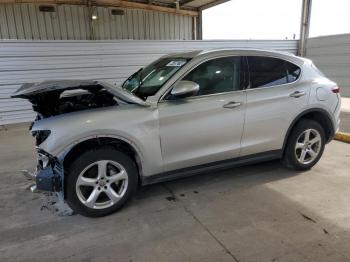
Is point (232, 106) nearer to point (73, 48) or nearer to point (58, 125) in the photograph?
point (58, 125)

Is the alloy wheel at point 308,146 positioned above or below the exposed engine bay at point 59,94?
below

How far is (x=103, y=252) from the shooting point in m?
2.44

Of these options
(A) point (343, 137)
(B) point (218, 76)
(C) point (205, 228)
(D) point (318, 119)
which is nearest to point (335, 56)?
(A) point (343, 137)

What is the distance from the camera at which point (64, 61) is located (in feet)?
26.0

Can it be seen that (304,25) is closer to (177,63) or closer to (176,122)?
(177,63)

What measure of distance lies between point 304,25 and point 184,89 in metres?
8.23

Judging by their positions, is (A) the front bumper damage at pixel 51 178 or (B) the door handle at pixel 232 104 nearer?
(A) the front bumper damage at pixel 51 178

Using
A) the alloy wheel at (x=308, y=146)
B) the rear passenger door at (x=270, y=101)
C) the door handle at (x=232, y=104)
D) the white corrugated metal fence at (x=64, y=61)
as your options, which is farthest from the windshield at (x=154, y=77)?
the white corrugated metal fence at (x=64, y=61)

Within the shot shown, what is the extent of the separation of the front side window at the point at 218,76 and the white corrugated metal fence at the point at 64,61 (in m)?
5.65

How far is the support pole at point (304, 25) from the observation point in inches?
355

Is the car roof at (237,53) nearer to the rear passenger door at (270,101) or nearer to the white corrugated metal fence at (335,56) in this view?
the rear passenger door at (270,101)

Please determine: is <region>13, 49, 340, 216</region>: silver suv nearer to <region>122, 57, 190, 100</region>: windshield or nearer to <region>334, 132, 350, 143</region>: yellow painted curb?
<region>122, 57, 190, 100</region>: windshield

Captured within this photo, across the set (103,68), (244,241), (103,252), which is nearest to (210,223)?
(244,241)

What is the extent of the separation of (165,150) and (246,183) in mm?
1260
